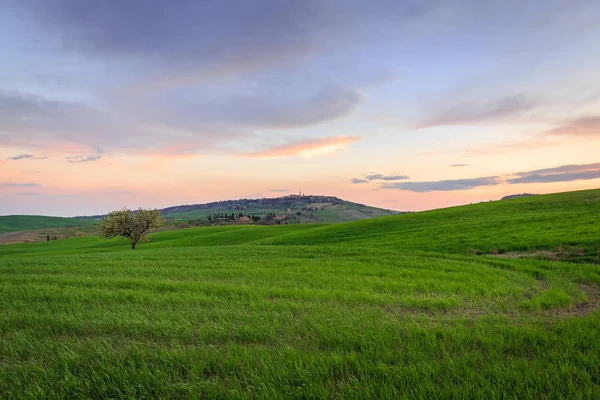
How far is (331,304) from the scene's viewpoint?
9.44 meters

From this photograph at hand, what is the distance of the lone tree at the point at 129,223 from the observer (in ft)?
177

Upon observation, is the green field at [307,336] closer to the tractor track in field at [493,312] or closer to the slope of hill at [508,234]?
the tractor track in field at [493,312]

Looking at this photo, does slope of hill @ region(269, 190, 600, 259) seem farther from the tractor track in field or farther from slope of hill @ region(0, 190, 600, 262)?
the tractor track in field

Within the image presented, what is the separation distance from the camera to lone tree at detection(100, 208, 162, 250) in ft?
177

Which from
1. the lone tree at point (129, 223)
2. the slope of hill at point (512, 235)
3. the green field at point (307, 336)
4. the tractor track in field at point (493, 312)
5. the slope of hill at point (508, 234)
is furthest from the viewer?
A: the lone tree at point (129, 223)

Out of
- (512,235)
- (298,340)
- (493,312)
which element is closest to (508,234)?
(512,235)

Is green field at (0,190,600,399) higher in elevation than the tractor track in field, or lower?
higher

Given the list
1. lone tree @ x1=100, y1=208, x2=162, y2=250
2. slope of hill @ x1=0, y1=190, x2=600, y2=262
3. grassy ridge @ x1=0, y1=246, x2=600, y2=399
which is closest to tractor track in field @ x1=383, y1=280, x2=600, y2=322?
grassy ridge @ x1=0, y1=246, x2=600, y2=399

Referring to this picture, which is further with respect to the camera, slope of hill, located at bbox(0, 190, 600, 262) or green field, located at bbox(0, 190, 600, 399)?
slope of hill, located at bbox(0, 190, 600, 262)

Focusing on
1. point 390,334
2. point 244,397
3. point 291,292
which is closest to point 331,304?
point 291,292

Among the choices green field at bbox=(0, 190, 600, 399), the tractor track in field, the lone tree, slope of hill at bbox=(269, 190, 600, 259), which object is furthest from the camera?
the lone tree

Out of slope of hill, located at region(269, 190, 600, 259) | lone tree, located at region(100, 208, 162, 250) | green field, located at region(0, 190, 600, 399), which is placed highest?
lone tree, located at region(100, 208, 162, 250)

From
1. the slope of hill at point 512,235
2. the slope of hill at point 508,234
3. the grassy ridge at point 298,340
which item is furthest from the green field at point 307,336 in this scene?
A: the slope of hill at point 512,235

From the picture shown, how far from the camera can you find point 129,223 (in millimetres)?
54656
